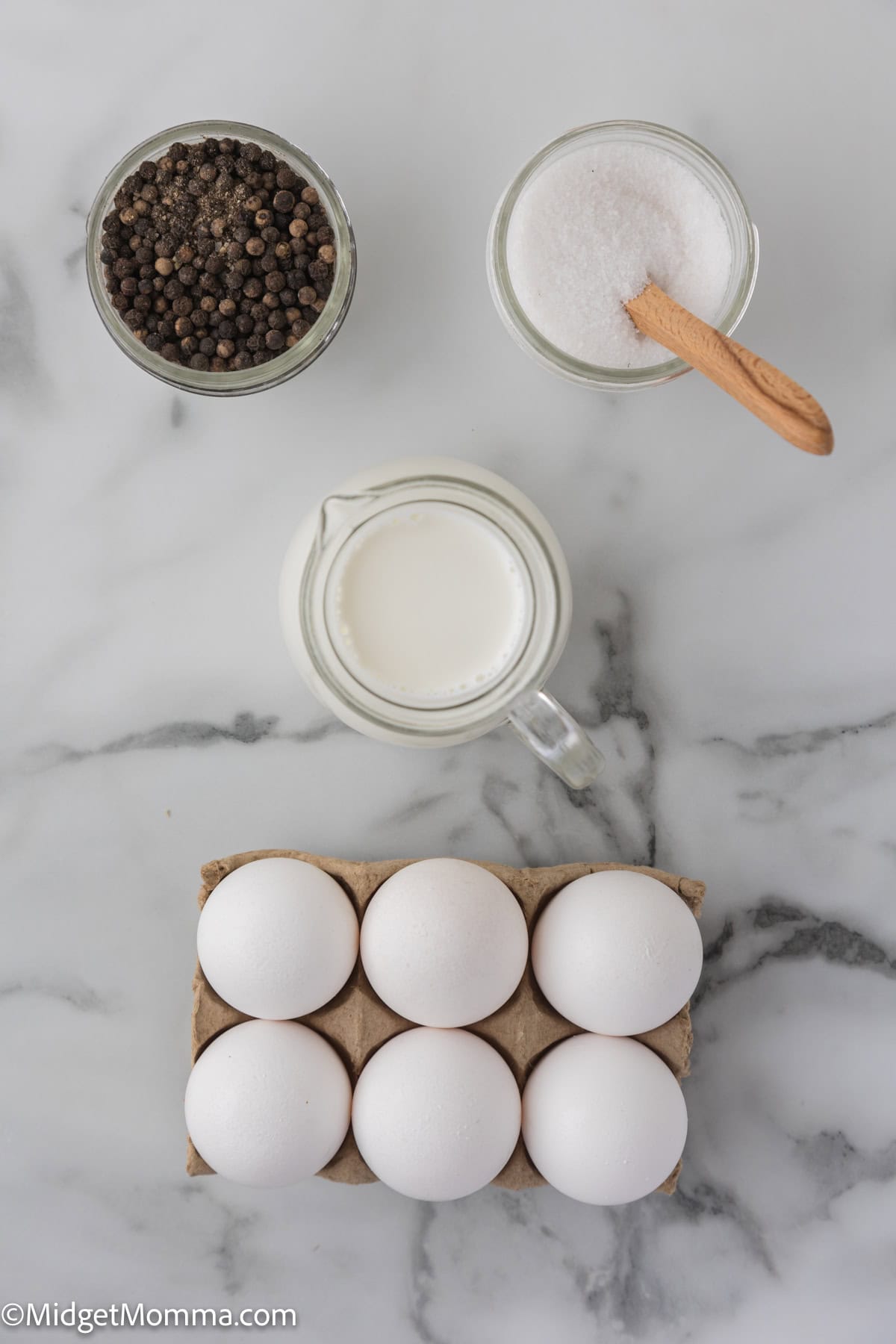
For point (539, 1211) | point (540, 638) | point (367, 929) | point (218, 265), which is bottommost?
point (539, 1211)

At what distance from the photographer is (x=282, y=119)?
922mm

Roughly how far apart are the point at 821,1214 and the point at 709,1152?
0.13 metres

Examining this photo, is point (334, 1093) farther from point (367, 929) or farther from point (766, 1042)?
point (766, 1042)

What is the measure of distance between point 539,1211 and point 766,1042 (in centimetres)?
28

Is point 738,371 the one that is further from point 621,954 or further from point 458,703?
point 621,954

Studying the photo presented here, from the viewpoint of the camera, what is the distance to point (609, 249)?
82 cm

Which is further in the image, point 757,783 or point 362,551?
point 757,783

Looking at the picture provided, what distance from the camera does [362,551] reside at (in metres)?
0.79

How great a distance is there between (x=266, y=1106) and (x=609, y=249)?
763 mm

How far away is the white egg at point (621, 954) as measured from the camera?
0.76 m

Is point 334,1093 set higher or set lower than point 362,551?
lower

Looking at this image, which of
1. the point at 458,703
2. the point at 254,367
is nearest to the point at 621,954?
the point at 458,703

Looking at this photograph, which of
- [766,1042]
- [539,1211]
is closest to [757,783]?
[766,1042]

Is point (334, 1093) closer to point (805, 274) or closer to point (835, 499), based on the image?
point (835, 499)
